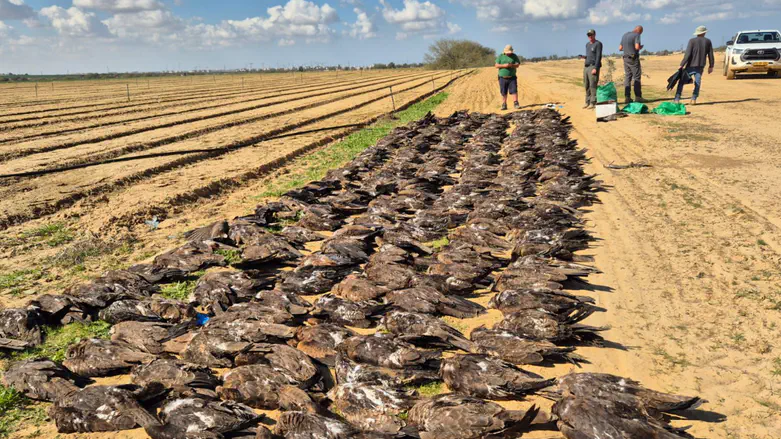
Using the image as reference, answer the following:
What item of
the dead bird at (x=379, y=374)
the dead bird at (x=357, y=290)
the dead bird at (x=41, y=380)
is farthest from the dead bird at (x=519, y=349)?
the dead bird at (x=41, y=380)

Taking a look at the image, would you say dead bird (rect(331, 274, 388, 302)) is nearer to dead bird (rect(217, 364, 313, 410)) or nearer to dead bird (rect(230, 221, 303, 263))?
dead bird (rect(230, 221, 303, 263))

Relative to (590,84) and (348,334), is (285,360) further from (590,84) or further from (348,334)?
(590,84)

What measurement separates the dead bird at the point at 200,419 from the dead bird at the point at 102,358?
1026 millimetres

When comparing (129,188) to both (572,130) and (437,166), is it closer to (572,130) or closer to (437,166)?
(437,166)

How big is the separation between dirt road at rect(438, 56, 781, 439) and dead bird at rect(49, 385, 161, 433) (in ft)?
12.6

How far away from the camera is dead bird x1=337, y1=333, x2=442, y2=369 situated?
167 inches

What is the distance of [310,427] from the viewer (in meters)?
3.42

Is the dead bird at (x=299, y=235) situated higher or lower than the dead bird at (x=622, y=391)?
higher

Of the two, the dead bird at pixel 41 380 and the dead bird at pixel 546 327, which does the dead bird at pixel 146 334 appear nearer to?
the dead bird at pixel 41 380

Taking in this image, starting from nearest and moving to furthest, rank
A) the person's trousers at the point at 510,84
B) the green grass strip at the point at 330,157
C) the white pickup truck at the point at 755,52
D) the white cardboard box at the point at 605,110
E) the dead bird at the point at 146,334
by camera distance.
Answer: the dead bird at the point at 146,334, the green grass strip at the point at 330,157, the white cardboard box at the point at 605,110, the person's trousers at the point at 510,84, the white pickup truck at the point at 755,52

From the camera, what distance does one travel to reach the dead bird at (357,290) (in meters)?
5.49

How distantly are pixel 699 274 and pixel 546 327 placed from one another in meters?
2.50

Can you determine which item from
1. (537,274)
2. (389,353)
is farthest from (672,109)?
(389,353)

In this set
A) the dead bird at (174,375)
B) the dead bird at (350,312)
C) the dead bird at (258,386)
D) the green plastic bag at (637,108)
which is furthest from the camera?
the green plastic bag at (637,108)
